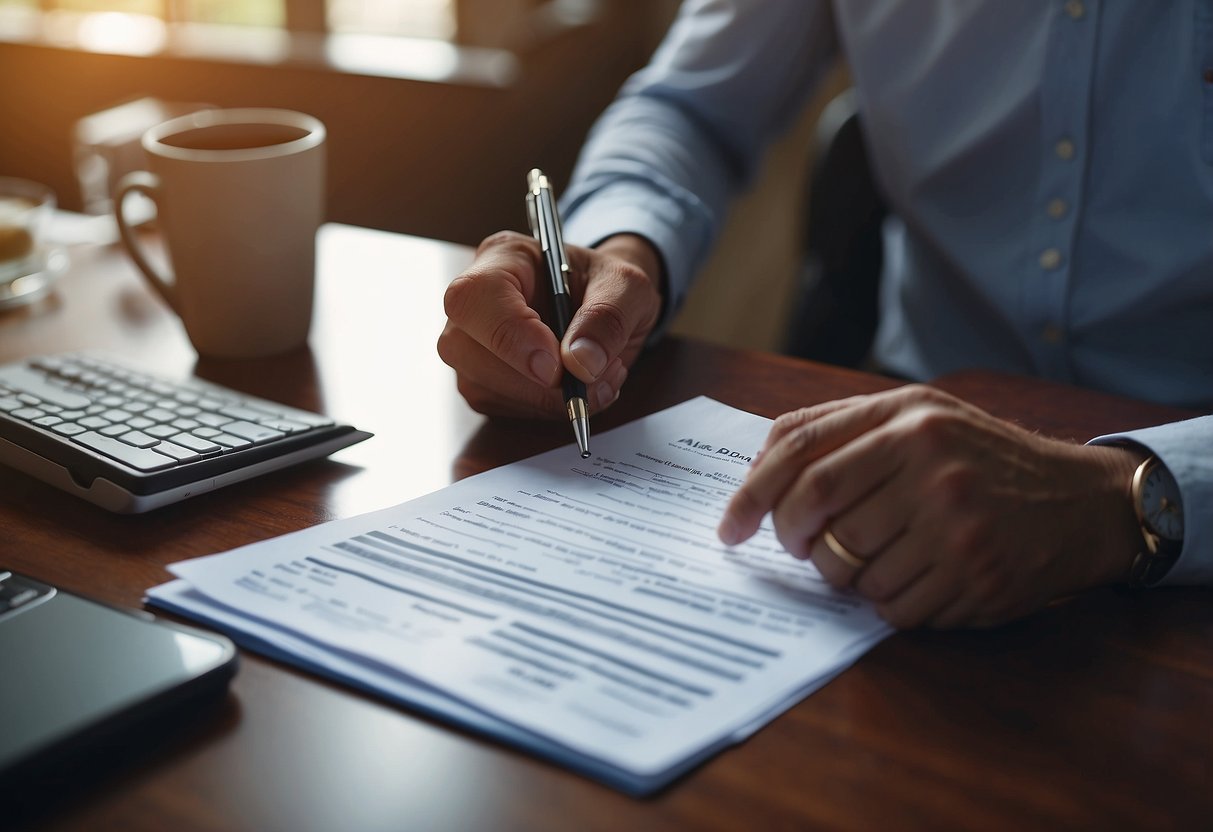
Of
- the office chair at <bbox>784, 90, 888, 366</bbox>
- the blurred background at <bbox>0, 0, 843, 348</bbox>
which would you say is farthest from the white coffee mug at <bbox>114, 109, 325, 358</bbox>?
the blurred background at <bbox>0, 0, 843, 348</bbox>

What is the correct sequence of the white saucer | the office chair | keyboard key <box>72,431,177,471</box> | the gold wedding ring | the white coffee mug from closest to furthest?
the gold wedding ring, keyboard key <box>72,431,177,471</box>, the white coffee mug, the white saucer, the office chair

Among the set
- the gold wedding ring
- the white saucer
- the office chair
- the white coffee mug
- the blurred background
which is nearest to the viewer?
the gold wedding ring

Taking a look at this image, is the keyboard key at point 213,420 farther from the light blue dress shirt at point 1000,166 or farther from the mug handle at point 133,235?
the light blue dress shirt at point 1000,166

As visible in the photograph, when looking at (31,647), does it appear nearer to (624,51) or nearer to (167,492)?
(167,492)

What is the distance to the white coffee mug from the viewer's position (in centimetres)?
77

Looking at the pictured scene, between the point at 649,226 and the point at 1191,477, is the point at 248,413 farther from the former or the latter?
the point at 1191,477

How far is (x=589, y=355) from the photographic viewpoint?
25.8 inches

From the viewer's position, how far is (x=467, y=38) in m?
2.24

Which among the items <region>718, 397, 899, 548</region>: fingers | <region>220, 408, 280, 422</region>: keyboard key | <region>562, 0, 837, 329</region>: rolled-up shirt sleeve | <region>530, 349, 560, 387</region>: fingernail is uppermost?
<region>562, 0, 837, 329</region>: rolled-up shirt sleeve

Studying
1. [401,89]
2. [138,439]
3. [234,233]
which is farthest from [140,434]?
[401,89]

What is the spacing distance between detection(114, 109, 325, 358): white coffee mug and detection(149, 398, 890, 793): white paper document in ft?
1.00

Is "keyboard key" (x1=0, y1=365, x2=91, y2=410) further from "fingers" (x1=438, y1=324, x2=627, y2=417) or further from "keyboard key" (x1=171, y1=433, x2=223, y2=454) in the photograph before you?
"fingers" (x1=438, y1=324, x2=627, y2=417)

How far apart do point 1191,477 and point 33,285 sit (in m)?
0.93

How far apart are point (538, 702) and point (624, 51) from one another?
2.12 metres
